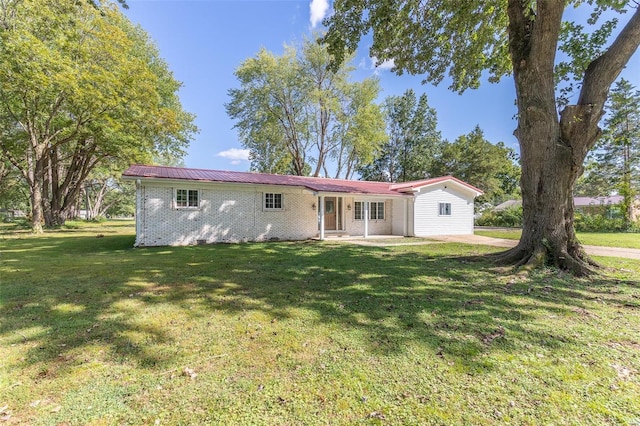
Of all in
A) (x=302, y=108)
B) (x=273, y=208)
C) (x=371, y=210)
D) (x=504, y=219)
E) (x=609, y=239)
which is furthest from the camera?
(x=302, y=108)

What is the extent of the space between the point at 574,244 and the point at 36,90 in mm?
23595

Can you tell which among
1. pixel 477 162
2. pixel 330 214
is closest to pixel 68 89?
pixel 330 214

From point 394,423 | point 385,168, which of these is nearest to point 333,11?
point 394,423

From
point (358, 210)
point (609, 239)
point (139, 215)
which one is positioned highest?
point (358, 210)

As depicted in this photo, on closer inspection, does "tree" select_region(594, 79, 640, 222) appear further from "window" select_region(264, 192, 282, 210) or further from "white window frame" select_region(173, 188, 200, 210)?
"white window frame" select_region(173, 188, 200, 210)

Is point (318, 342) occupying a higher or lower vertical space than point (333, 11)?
lower

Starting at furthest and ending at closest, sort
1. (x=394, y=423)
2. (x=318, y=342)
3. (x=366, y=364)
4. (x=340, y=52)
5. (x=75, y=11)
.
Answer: (x=75, y=11), (x=340, y=52), (x=318, y=342), (x=366, y=364), (x=394, y=423)

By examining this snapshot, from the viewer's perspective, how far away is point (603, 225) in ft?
64.8

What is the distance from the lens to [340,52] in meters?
8.48

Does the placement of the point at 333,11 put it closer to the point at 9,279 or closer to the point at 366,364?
the point at 366,364

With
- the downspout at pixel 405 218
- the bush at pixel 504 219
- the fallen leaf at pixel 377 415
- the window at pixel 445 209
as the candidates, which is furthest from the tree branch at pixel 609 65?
the bush at pixel 504 219

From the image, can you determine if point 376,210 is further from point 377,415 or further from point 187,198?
point 377,415

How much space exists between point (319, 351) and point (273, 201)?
468 inches

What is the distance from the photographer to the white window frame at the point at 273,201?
1434cm
